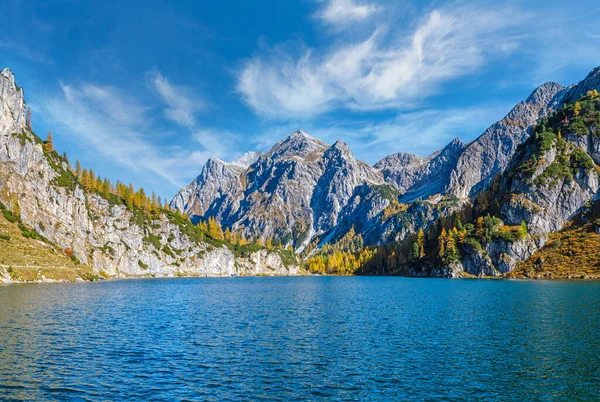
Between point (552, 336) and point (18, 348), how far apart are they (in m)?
58.1

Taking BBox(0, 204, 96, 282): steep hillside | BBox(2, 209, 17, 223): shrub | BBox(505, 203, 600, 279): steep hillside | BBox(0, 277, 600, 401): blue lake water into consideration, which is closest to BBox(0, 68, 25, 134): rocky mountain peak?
BBox(2, 209, 17, 223): shrub

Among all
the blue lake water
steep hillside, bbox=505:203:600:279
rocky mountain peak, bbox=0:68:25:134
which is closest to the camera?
the blue lake water

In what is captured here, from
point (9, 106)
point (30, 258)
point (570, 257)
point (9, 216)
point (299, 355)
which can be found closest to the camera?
point (299, 355)

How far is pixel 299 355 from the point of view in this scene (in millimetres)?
38969

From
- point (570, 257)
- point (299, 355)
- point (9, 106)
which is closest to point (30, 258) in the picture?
point (9, 106)

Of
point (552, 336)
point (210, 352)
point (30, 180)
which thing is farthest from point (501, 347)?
point (30, 180)

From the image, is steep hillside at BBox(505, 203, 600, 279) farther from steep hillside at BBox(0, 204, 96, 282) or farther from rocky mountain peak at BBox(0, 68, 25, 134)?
rocky mountain peak at BBox(0, 68, 25, 134)

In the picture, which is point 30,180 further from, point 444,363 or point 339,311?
point 444,363

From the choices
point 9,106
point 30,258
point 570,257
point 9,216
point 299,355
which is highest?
point 9,106

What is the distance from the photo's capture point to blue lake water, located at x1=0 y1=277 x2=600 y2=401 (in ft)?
92.9

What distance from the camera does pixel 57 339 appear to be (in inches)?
1711

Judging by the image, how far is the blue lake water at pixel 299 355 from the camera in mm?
28328

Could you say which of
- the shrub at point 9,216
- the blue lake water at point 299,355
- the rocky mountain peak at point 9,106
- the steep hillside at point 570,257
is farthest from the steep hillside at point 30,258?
the steep hillside at point 570,257

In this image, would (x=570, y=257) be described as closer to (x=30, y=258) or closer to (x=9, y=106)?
(x=30, y=258)
